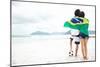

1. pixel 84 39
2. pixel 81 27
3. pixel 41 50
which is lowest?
pixel 41 50

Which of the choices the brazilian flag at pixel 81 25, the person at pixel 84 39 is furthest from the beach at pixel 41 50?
the brazilian flag at pixel 81 25

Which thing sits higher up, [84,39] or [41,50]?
[84,39]

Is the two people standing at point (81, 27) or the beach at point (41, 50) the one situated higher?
the two people standing at point (81, 27)

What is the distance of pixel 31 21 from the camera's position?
2367 millimetres

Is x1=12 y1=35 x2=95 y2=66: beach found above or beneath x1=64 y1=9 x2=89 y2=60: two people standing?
beneath

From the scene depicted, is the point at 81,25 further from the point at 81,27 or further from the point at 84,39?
the point at 84,39

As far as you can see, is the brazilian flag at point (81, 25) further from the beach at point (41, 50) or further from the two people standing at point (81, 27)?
the beach at point (41, 50)

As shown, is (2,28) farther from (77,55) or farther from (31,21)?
(77,55)

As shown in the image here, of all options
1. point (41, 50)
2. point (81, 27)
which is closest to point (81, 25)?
point (81, 27)

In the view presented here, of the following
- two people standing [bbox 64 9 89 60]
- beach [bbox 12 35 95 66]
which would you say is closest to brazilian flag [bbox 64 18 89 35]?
two people standing [bbox 64 9 89 60]

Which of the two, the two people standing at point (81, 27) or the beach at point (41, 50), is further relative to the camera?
the two people standing at point (81, 27)

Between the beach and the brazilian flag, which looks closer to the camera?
the beach

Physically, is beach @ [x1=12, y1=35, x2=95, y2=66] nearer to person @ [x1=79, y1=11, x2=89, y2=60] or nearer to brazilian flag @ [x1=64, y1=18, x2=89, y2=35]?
person @ [x1=79, y1=11, x2=89, y2=60]

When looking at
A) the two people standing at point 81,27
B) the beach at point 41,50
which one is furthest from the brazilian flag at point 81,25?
the beach at point 41,50
